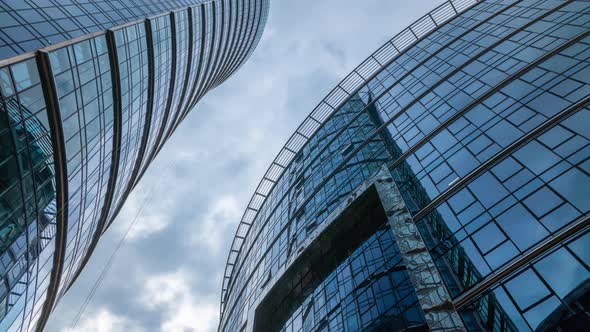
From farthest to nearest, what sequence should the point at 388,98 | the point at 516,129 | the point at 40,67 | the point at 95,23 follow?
the point at 388,98 < the point at 95,23 < the point at 516,129 < the point at 40,67

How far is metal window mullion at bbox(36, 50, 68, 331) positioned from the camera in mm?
15375

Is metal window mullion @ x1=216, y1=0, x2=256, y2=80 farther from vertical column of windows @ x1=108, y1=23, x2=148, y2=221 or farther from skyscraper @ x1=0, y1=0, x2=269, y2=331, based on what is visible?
vertical column of windows @ x1=108, y1=23, x2=148, y2=221

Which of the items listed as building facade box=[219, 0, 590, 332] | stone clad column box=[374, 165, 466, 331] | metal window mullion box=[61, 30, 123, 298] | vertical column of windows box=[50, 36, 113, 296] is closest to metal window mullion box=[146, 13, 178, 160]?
metal window mullion box=[61, 30, 123, 298]

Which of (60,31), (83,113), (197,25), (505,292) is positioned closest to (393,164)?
(505,292)

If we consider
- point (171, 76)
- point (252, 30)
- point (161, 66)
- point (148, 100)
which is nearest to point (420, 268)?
point (148, 100)

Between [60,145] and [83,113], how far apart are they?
229cm

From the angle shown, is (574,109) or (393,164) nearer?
(574,109)

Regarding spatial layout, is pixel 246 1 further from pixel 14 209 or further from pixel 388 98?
pixel 14 209

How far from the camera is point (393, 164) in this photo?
22859 millimetres

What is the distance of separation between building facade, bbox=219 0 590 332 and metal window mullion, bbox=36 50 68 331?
12.4 metres

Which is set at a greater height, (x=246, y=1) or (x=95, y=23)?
(x=246, y=1)

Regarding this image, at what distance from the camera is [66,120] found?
17484mm

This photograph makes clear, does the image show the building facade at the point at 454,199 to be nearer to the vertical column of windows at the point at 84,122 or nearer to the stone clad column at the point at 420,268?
the stone clad column at the point at 420,268

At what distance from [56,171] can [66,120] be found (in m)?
2.47
